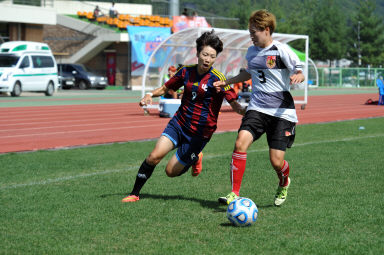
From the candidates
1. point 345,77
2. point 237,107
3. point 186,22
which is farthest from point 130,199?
point 345,77

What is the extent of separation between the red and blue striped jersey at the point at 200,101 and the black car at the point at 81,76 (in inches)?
1435

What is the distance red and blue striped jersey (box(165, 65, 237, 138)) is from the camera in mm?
6547

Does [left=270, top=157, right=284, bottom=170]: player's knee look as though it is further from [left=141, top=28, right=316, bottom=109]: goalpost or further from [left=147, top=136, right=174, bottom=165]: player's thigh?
[left=141, top=28, right=316, bottom=109]: goalpost

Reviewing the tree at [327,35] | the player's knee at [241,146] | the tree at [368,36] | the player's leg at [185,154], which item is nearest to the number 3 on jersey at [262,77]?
the player's knee at [241,146]

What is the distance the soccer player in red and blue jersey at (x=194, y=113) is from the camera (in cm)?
653

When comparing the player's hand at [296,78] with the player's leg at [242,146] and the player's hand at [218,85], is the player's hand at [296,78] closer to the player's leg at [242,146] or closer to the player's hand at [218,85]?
the player's leg at [242,146]

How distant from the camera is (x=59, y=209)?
6254 millimetres

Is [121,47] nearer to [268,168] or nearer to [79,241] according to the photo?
[268,168]

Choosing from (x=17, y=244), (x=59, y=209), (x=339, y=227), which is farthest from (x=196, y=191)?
(x=17, y=244)

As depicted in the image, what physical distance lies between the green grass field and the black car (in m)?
32.1

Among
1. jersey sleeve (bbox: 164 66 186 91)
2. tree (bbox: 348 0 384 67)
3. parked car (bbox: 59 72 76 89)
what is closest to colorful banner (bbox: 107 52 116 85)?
parked car (bbox: 59 72 76 89)

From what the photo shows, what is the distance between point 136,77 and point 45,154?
35.1m

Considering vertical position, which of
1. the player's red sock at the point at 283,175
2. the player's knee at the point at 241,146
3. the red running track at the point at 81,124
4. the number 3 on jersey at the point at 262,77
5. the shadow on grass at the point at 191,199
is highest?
the number 3 on jersey at the point at 262,77

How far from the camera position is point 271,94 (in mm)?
6336
